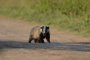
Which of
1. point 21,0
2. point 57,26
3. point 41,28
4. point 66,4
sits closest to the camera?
point 41,28

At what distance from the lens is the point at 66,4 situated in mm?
25781

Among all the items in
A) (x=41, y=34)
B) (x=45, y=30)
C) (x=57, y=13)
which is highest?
(x=57, y=13)

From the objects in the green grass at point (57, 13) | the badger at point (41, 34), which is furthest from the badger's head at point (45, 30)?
the green grass at point (57, 13)

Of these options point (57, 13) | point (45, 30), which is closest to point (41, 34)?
point (45, 30)

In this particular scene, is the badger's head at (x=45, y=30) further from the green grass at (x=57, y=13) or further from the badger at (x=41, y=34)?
the green grass at (x=57, y=13)

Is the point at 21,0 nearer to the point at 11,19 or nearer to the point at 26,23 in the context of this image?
the point at 11,19

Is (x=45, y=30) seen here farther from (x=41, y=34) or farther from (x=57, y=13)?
(x=57, y=13)

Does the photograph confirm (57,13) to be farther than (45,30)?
Yes

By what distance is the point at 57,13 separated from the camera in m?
24.9

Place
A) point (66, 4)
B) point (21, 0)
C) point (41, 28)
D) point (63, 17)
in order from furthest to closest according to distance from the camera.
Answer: point (21, 0) → point (66, 4) → point (63, 17) → point (41, 28)

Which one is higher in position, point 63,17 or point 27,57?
point 63,17

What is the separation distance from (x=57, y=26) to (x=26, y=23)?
2664 millimetres

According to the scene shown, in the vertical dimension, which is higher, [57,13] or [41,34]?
[57,13]

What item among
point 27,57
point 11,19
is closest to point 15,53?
point 27,57
